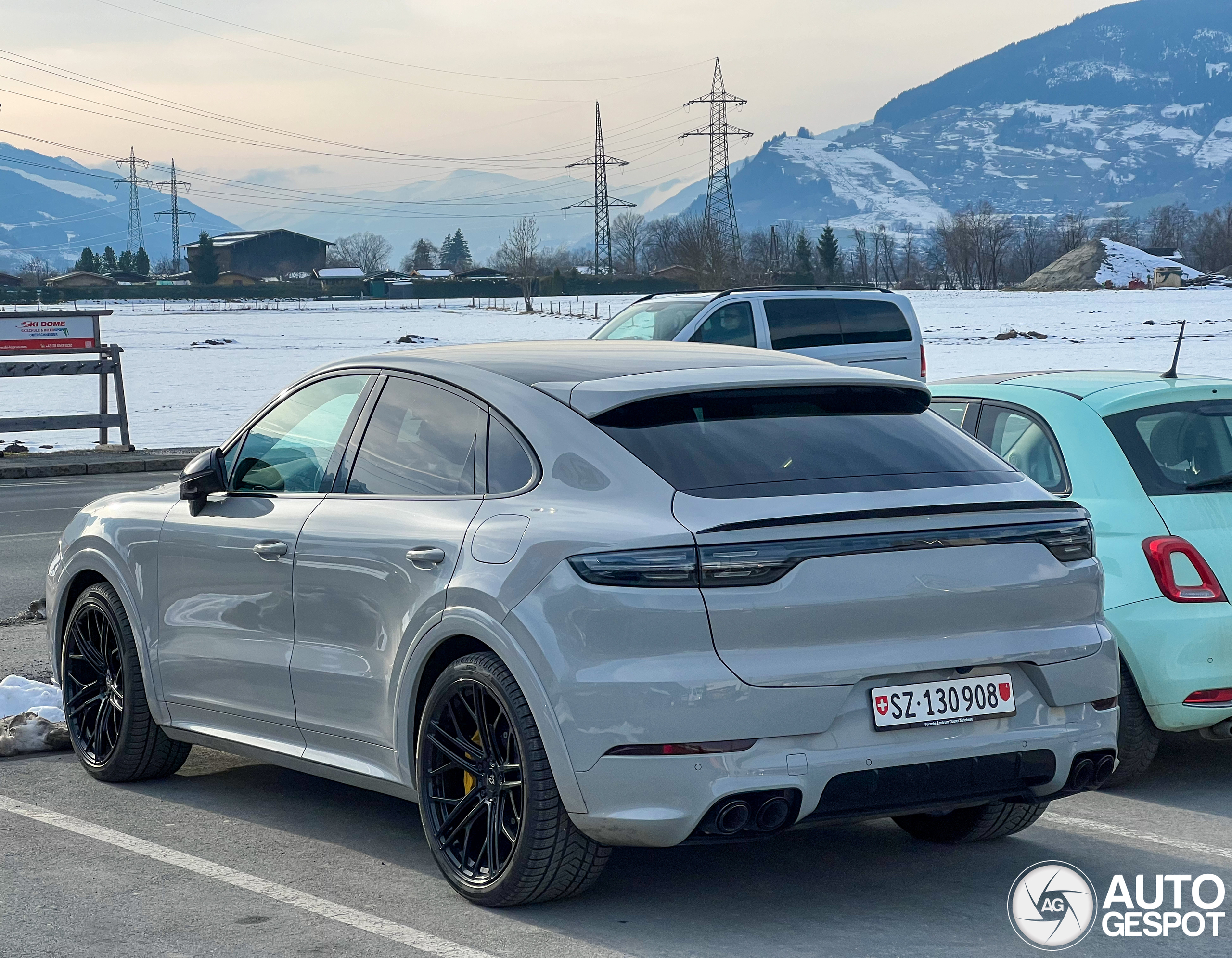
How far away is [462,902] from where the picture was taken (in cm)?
431

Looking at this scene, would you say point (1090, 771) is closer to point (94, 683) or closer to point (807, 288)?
point (94, 683)

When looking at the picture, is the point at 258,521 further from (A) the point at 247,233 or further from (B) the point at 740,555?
(A) the point at 247,233

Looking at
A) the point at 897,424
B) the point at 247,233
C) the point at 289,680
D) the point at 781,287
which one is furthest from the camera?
the point at 247,233

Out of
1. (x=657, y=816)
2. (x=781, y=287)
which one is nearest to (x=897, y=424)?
(x=657, y=816)

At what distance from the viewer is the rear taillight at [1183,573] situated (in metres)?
5.38

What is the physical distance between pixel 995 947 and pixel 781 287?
552 inches

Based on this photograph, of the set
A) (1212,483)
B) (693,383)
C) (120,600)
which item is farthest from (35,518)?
(1212,483)

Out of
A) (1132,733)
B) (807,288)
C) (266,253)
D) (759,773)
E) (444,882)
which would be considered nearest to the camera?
(759,773)

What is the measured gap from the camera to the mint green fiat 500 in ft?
17.5

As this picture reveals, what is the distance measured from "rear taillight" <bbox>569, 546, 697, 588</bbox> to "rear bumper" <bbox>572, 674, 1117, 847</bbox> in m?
0.45

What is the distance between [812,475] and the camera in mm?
4109

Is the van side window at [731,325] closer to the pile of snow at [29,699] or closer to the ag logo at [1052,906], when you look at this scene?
the pile of snow at [29,699]

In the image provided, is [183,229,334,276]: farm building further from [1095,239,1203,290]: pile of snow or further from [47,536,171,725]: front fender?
[47,536,171,725]: front fender

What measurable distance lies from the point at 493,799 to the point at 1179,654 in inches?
104
